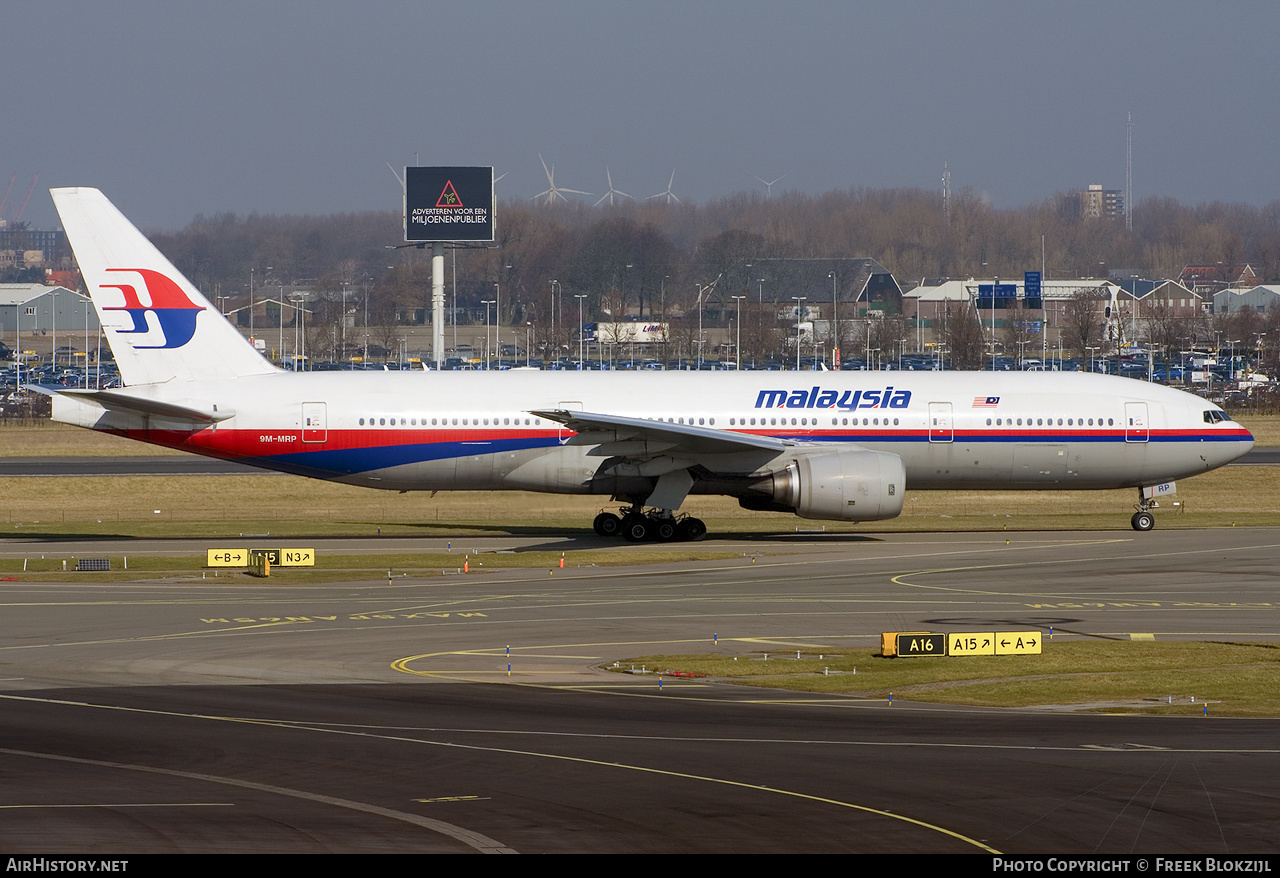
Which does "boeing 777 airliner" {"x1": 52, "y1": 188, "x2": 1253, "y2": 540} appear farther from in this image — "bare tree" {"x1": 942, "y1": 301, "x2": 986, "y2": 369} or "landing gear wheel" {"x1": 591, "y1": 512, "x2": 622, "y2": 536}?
"bare tree" {"x1": 942, "y1": 301, "x2": 986, "y2": 369}

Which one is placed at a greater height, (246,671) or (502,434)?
(502,434)

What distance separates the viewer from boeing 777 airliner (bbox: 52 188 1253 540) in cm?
4081

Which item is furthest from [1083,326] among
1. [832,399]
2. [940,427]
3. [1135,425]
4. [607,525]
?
[607,525]

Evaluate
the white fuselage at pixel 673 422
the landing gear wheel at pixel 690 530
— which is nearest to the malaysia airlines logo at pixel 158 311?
the white fuselage at pixel 673 422

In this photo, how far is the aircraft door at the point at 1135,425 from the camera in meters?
42.3

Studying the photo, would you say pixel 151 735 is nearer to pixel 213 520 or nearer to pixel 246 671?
pixel 246 671

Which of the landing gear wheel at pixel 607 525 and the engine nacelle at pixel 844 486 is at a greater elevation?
the engine nacelle at pixel 844 486

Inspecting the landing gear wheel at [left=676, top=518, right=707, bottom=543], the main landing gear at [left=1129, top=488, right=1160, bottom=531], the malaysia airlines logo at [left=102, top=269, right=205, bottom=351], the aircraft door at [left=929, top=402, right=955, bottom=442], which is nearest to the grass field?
the aircraft door at [left=929, top=402, right=955, bottom=442]

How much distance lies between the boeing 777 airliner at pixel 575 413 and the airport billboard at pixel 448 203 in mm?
100191

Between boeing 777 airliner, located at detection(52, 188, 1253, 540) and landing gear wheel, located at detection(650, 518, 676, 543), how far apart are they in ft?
0.10

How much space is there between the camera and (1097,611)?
95.5 feet

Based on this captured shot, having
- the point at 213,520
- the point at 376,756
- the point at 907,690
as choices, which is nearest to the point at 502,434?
the point at 213,520

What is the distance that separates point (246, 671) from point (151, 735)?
523 centimetres

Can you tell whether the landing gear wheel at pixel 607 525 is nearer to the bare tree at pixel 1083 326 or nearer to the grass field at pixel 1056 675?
the grass field at pixel 1056 675
